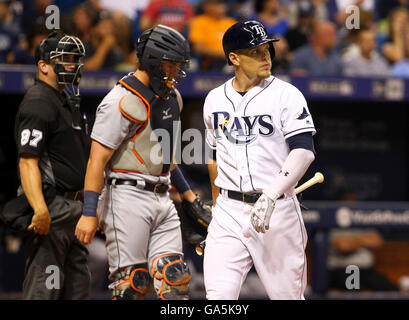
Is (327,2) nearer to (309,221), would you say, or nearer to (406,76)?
(406,76)

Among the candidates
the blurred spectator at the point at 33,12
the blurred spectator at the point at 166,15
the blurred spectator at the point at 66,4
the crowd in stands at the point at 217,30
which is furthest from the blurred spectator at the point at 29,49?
the blurred spectator at the point at 166,15

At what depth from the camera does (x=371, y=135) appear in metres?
9.12

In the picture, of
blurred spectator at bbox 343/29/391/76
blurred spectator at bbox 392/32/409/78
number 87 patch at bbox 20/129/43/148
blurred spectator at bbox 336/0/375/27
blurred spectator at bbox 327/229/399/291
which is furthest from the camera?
blurred spectator at bbox 336/0/375/27

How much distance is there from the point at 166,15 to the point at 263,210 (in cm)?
504

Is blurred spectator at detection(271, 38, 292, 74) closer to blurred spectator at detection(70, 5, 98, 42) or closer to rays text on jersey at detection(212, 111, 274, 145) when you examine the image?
blurred spectator at detection(70, 5, 98, 42)

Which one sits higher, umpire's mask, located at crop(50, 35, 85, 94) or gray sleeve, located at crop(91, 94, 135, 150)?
umpire's mask, located at crop(50, 35, 85, 94)

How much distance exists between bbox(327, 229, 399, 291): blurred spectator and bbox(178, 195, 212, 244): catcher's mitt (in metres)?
3.57

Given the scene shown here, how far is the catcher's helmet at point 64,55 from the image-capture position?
4727 mm

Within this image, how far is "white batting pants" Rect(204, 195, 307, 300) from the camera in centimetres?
385

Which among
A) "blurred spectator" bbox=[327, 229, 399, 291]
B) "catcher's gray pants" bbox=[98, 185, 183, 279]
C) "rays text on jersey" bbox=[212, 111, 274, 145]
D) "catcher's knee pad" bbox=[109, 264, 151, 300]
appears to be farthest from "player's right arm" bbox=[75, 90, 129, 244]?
"blurred spectator" bbox=[327, 229, 399, 291]

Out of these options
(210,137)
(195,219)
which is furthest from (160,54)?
(195,219)
